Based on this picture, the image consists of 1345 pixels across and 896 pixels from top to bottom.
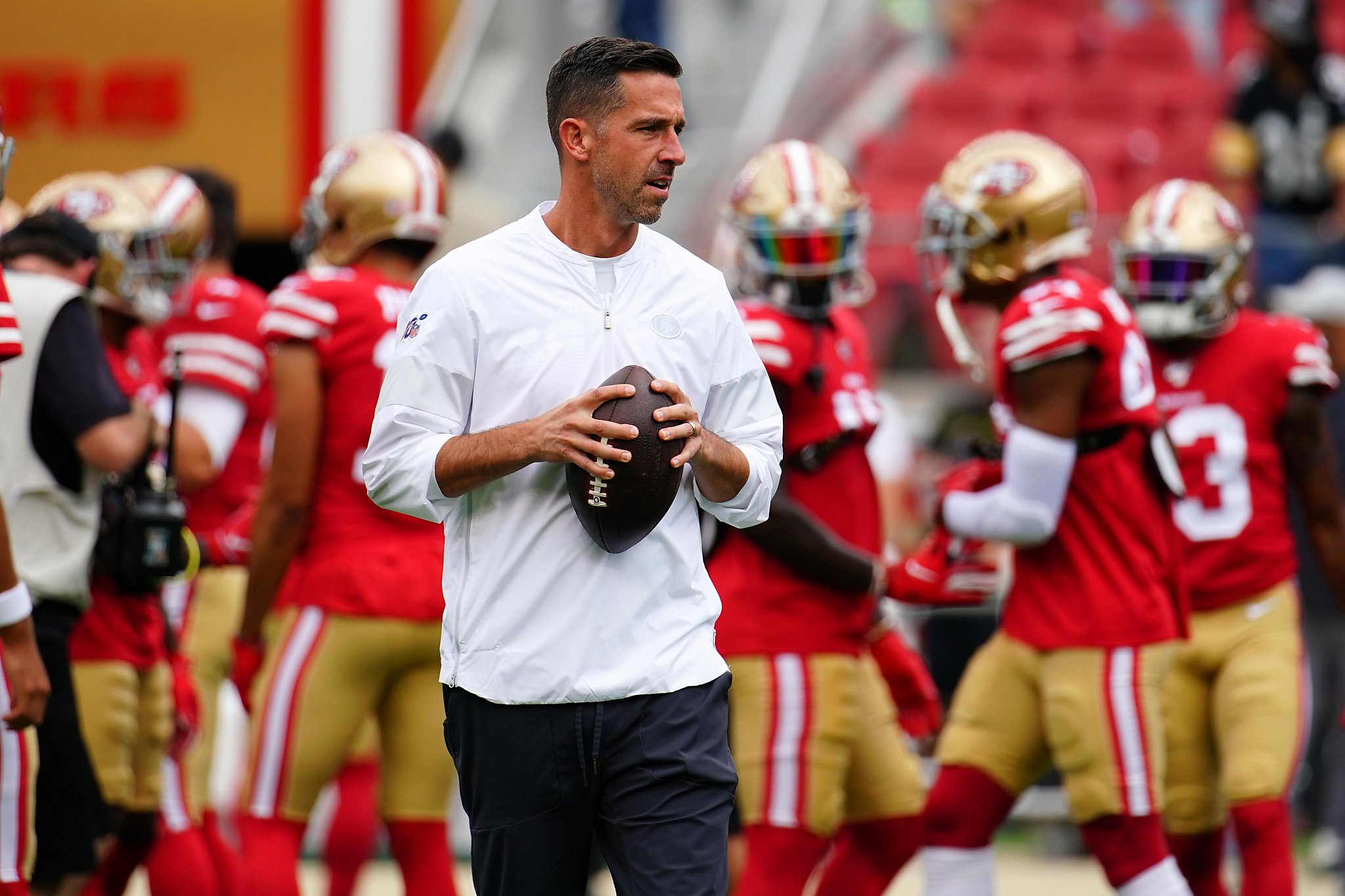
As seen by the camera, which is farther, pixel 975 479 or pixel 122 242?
pixel 122 242

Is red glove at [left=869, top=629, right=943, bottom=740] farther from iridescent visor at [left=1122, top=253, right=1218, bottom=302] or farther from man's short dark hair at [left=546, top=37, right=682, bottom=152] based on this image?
man's short dark hair at [left=546, top=37, right=682, bottom=152]

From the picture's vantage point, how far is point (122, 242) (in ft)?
17.8

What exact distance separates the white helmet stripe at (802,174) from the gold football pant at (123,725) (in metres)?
2.06

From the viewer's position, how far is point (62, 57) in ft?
48.9

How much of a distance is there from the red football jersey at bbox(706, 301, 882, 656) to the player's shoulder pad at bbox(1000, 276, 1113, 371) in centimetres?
41

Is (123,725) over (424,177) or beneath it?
beneath

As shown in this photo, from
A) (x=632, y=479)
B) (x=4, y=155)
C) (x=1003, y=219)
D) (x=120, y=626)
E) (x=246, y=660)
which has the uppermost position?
(x=4, y=155)

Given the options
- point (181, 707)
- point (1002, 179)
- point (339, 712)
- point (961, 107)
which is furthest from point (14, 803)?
point (961, 107)

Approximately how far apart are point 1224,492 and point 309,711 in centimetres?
252

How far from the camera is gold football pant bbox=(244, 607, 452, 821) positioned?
4789 millimetres

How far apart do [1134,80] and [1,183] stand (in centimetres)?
1071

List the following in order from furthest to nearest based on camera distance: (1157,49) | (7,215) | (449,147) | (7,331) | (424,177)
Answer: (1157,49) → (449,147) → (7,215) → (424,177) → (7,331)

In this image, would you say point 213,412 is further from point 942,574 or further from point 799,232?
point 942,574

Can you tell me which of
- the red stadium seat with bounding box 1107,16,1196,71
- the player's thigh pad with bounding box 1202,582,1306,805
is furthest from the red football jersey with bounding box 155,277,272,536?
the red stadium seat with bounding box 1107,16,1196,71
